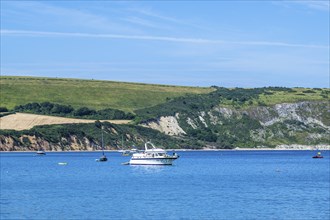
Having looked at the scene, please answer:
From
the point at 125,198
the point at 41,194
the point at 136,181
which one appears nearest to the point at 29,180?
→ the point at 136,181

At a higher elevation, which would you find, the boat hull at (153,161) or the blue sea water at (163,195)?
the boat hull at (153,161)

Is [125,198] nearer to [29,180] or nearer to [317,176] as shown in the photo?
[29,180]

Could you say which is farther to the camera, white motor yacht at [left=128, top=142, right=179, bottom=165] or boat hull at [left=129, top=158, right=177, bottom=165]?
boat hull at [left=129, top=158, right=177, bottom=165]

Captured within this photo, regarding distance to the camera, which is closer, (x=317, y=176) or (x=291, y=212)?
(x=291, y=212)

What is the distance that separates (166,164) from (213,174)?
81.9 feet

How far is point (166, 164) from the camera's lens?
138125 millimetres

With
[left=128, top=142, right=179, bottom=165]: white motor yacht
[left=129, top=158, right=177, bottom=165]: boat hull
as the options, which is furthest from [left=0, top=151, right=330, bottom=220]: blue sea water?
[left=129, top=158, right=177, bottom=165]: boat hull

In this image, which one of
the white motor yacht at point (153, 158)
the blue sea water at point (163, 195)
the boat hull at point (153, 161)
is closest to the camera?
the blue sea water at point (163, 195)

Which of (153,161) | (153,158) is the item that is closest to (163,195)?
(153,158)

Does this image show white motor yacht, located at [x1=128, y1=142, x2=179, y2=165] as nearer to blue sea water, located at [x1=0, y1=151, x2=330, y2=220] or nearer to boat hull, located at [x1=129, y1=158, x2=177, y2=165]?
boat hull, located at [x1=129, y1=158, x2=177, y2=165]

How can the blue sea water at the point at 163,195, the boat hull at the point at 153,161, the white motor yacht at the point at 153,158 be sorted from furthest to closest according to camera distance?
the boat hull at the point at 153,161 < the white motor yacht at the point at 153,158 < the blue sea water at the point at 163,195

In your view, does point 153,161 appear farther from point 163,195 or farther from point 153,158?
point 163,195

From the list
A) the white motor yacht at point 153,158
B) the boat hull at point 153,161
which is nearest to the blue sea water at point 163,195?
the white motor yacht at point 153,158

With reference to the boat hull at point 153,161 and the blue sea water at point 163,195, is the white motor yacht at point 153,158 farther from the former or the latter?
the blue sea water at point 163,195
